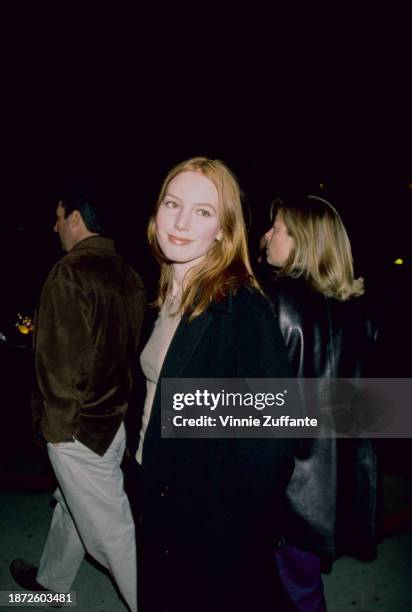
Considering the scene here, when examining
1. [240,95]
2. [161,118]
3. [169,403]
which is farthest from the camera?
[161,118]

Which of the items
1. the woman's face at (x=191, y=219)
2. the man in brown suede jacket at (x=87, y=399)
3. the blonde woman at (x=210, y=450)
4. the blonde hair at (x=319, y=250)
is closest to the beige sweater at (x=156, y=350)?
the blonde woman at (x=210, y=450)

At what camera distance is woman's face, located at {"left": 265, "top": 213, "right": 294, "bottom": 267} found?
6.73 ft

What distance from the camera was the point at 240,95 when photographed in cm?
706

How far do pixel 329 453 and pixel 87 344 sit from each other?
4.20ft

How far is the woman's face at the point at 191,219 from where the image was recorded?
1.47 metres

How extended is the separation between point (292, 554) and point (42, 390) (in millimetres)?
1473

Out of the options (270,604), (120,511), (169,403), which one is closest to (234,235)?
(169,403)

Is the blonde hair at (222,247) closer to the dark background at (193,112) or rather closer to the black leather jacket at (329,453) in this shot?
the black leather jacket at (329,453)

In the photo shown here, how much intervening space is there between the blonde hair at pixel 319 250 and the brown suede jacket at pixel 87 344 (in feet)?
2.91

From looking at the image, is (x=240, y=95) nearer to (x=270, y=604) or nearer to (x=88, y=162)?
(x=88, y=162)

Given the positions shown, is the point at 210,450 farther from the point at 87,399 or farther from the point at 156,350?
the point at 87,399

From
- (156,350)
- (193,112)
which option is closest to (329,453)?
(156,350)

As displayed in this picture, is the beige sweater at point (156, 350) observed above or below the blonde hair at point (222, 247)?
below

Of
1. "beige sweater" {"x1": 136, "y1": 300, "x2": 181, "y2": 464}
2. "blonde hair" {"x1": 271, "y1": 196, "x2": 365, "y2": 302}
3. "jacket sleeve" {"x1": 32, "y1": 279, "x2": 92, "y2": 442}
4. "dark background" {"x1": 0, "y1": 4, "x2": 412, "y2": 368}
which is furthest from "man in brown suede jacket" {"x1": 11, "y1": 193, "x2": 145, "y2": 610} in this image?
"dark background" {"x1": 0, "y1": 4, "x2": 412, "y2": 368}
